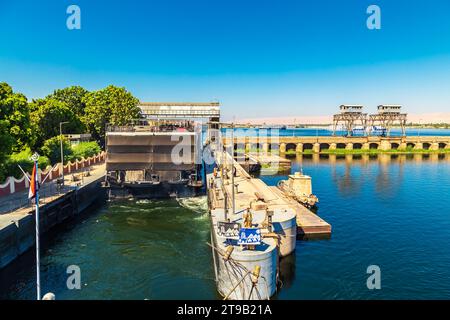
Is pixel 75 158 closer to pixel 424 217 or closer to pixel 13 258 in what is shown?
pixel 13 258

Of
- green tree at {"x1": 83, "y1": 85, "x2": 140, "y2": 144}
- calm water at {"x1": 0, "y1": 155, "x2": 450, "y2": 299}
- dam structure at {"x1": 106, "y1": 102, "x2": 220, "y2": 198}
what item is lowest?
calm water at {"x1": 0, "y1": 155, "x2": 450, "y2": 299}

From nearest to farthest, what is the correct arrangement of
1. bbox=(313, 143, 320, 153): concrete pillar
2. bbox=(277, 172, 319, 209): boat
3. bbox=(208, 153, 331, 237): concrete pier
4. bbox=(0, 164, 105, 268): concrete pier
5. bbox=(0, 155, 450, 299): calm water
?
1. bbox=(0, 155, 450, 299): calm water
2. bbox=(0, 164, 105, 268): concrete pier
3. bbox=(208, 153, 331, 237): concrete pier
4. bbox=(277, 172, 319, 209): boat
5. bbox=(313, 143, 320, 153): concrete pillar

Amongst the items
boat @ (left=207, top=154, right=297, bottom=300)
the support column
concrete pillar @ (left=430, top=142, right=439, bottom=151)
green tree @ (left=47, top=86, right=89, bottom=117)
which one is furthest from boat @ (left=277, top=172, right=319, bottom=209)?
concrete pillar @ (left=430, top=142, right=439, bottom=151)

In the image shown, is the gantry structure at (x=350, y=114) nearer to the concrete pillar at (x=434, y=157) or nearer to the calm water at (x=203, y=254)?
the concrete pillar at (x=434, y=157)

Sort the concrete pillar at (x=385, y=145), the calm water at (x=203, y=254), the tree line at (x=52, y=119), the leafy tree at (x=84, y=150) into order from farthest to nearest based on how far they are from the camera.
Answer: the concrete pillar at (x=385, y=145) → the leafy tree at (x=84, y=150) → the tree line at (x=52, y=119) → the calm water at (x=203, y=254)

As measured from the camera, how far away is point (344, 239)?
96.9ft

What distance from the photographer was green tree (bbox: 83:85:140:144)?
7688cm

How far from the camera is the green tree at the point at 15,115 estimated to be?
1466 inches

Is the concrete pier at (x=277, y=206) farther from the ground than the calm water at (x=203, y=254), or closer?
farther from the ground

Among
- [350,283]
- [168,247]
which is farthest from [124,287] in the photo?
[350,283]

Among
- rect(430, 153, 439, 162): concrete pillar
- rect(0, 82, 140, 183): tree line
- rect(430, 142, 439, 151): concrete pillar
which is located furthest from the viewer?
rect(430, 142, 439, 151): concrete pillar

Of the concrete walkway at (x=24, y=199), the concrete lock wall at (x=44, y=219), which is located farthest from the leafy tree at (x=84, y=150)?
the concrete lock wall at (x=44, y=219)

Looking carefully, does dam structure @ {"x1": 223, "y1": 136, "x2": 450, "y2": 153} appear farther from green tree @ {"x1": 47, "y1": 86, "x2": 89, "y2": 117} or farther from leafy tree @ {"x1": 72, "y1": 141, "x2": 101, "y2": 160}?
leafy tree @ {"x1": 72, "y1": 141, "x2": 101, "y2": 160}

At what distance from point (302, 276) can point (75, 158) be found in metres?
45.1
